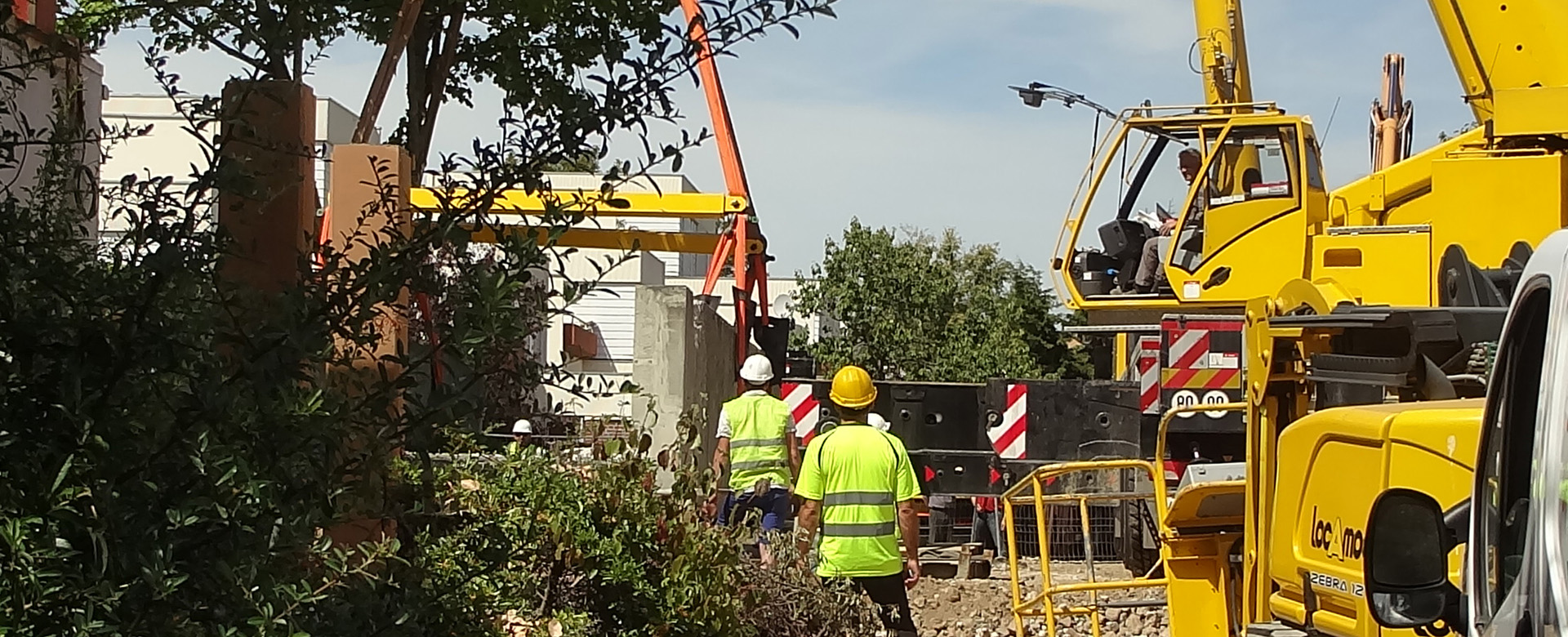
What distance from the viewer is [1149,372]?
1234cm

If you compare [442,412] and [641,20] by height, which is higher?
[641,20]

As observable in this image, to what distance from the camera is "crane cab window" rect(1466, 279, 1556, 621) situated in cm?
310

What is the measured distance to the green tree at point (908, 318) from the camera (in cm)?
3947

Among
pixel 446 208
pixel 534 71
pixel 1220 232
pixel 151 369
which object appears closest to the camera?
pixel 151 369

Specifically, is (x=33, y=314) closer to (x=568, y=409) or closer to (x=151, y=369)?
(x=151, y=369)

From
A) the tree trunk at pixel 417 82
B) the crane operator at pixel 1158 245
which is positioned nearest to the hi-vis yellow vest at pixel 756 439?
the crane operator at pixel 1158 245

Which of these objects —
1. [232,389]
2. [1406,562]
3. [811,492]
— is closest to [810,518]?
[811,492]

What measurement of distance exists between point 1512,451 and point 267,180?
2485 millimetres

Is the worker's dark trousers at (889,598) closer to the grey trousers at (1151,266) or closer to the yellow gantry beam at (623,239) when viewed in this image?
the yellow gantry beam at (623,239)

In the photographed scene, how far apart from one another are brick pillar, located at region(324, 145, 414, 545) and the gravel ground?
7069mm

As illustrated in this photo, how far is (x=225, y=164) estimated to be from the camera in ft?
9.91

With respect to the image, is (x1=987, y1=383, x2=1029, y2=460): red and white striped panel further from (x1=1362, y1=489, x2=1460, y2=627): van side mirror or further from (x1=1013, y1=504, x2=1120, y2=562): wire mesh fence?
(x1=1362, y1=489, x2=1460, y2=627): van side mirror

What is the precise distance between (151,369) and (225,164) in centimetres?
43

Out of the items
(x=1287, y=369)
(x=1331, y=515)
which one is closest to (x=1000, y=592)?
(x=1287, y=369)
